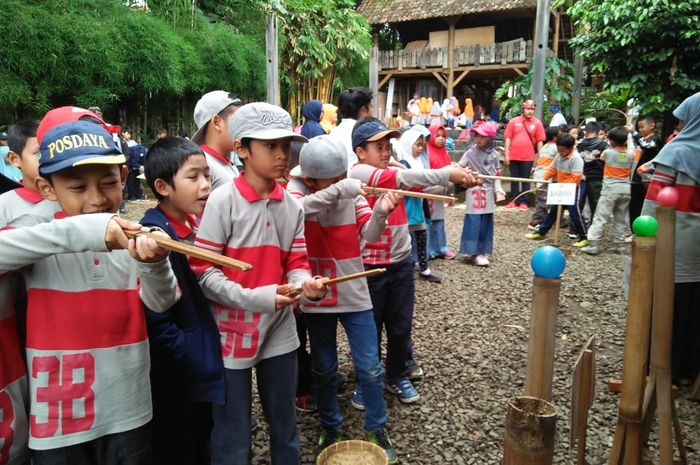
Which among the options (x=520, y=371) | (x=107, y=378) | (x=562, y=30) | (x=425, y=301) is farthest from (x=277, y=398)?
(x=562, y=30)

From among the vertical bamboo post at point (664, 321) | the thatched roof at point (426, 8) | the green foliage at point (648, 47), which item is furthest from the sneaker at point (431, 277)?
the thatched roof at point (426, 8)

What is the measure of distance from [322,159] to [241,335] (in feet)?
3.11

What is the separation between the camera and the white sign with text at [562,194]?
6.59 metres

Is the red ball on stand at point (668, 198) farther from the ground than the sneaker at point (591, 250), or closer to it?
farther from the ground

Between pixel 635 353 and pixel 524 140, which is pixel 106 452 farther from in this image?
pixel 524 140

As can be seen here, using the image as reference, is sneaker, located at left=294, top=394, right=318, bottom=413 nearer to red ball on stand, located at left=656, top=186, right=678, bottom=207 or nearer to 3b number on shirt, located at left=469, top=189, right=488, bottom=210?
red ball on stand, located at left=656, top=186, right=678, bottom=207

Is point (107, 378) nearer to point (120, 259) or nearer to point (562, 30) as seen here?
point (120, 259)

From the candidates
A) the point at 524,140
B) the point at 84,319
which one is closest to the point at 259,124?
the point at 84,319

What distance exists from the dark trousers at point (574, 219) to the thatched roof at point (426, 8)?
10.9 m

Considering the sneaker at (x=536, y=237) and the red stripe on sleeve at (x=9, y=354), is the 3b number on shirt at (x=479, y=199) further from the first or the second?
the red stripe on sleeve at (x=9, y=354)

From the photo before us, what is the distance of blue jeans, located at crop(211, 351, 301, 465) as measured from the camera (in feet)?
6.53

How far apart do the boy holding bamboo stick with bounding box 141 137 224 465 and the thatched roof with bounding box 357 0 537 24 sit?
16608mm

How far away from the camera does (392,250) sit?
3.10 metres

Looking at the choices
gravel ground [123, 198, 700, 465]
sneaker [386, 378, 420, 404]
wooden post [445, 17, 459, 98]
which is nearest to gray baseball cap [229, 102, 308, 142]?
gravel ground [123, 198, 700, 465]
